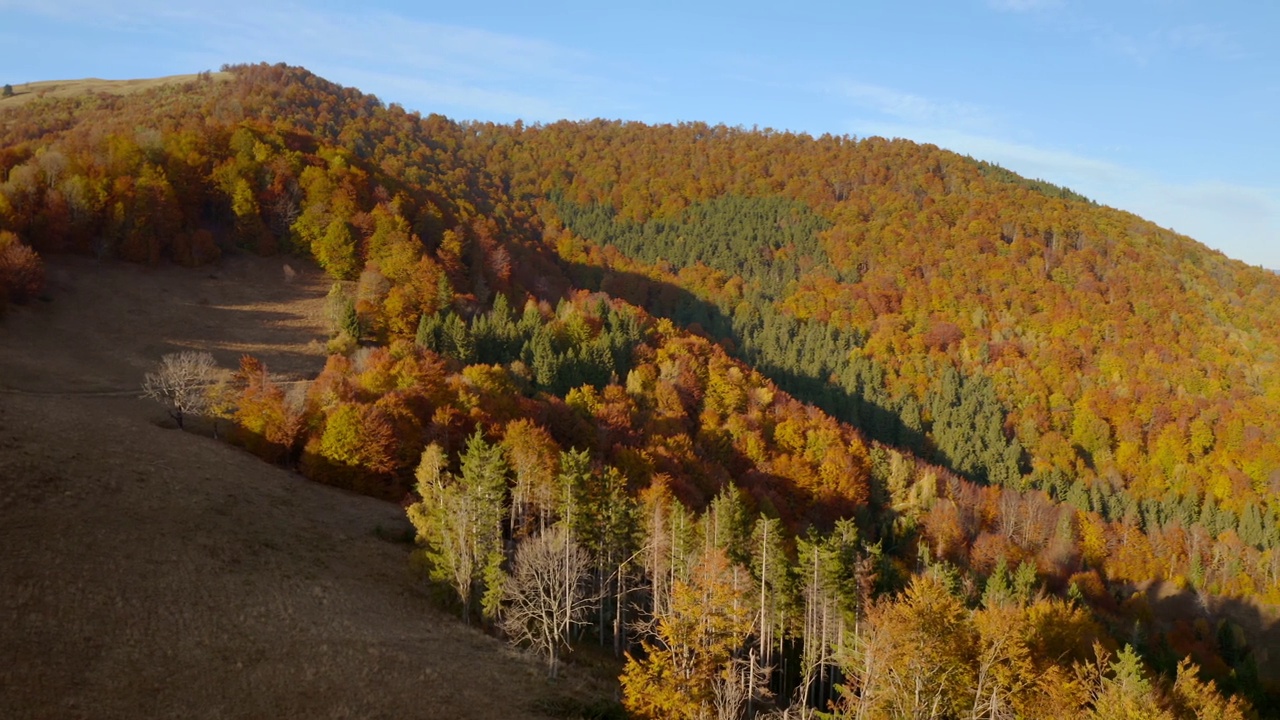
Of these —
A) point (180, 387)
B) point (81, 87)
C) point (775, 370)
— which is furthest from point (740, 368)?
point (81, 87)

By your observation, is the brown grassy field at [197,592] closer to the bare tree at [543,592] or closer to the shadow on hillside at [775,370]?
the bare tree at [543,592]

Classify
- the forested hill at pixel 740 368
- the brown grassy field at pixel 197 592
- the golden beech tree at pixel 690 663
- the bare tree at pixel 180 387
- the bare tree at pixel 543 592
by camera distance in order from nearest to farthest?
the brown grassy field at pixel 197 592 → the golden beech tree at pixel 690 663 → the bare tree at pixel 543 592 → the bare tree at pixel 180 387 → the forested hill at pixel 740 368

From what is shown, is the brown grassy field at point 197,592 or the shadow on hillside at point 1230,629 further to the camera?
the shadow on hillside at point 1230,629

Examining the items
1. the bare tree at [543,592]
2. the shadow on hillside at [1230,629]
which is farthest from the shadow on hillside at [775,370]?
the bare tree at [543,592]

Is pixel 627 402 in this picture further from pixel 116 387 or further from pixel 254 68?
pixel 254 68

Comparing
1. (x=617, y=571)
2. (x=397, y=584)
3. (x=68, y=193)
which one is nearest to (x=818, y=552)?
(x=617, y=571)

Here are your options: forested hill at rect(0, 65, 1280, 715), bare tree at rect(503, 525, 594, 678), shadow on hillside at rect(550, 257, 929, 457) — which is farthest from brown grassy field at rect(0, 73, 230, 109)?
bare tree at rect(503, 525, 594, 678)

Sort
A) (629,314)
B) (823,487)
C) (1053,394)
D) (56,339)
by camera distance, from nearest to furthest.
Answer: (56,339)
(823,487)
(629,314)
(1053,394)
